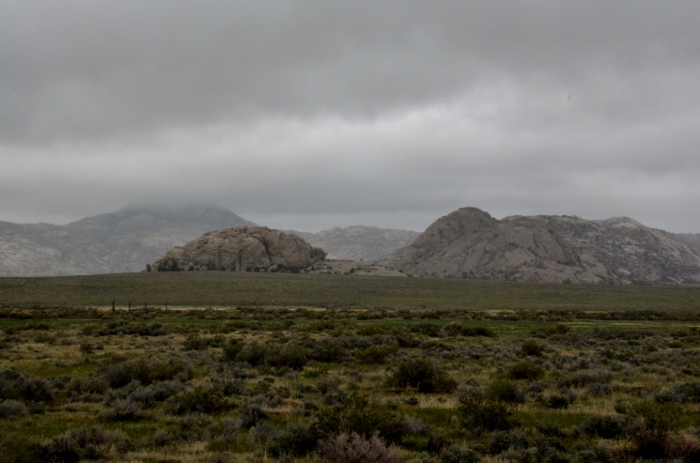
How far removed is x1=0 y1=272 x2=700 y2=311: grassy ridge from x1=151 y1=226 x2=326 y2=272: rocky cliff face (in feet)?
148

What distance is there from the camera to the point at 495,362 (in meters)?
23.8

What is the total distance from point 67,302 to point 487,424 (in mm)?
87330

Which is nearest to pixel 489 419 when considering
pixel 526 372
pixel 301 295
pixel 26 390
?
pixel 526 372

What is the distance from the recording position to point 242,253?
17525 centimetres

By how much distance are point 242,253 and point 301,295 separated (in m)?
78.5

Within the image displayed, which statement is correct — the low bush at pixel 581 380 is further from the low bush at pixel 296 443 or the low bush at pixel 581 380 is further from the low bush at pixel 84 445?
the low bush at pixel 84 445

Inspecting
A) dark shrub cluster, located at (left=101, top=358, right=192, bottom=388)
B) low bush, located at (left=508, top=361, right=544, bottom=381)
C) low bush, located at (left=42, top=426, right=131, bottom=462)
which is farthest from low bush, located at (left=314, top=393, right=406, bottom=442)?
low bush, located at (left=508, top=361, right=544, bottom=381)

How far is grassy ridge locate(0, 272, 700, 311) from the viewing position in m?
86.8

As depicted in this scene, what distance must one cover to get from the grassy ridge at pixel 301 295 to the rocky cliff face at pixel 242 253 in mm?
45218

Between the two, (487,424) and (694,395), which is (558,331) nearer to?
(694,395)

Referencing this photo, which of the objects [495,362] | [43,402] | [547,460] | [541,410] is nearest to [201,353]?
[43,402]

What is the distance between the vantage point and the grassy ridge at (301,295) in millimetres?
86750

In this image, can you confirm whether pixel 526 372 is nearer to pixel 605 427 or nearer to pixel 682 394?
pixel 682 394

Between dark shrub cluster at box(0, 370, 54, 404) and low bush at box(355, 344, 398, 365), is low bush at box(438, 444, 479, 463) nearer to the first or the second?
dark shrub cluster at box(0, 370, 54, 404)
